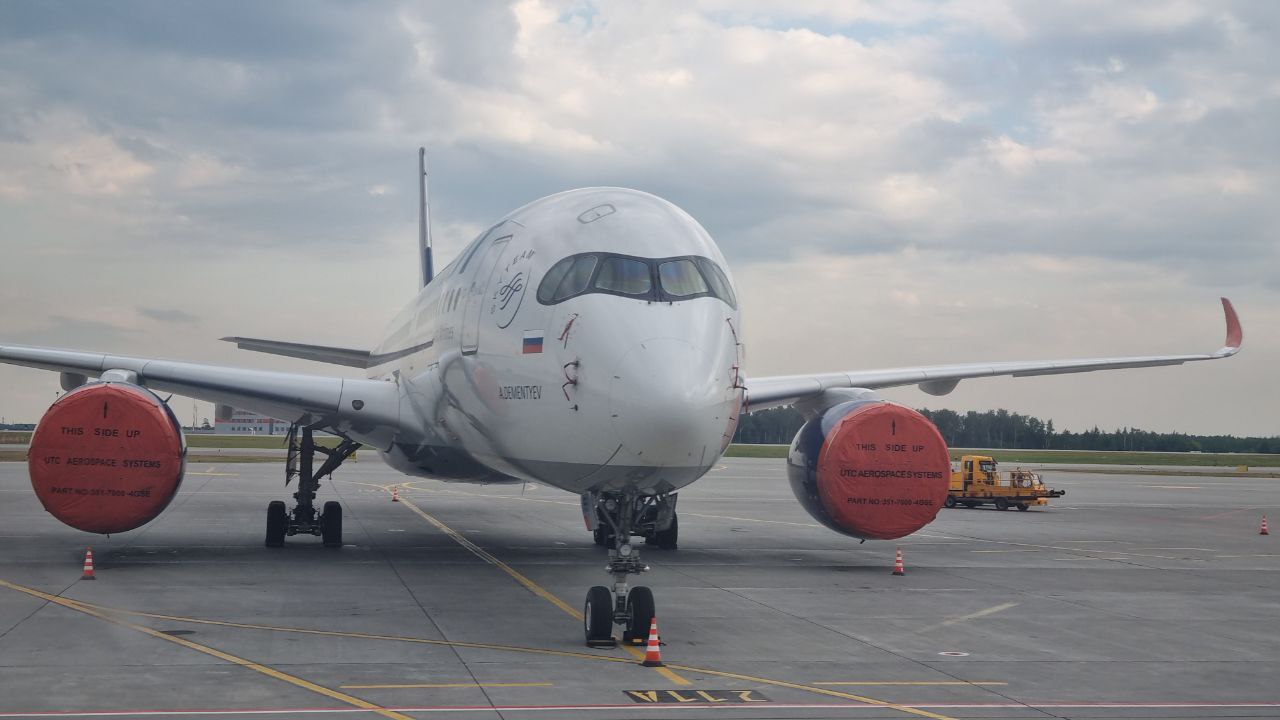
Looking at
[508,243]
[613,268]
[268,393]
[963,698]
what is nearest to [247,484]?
[268,393]

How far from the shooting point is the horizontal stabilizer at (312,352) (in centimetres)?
2558

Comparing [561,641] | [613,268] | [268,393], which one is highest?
[613,268]

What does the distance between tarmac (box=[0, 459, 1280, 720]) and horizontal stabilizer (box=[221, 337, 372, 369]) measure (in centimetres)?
384

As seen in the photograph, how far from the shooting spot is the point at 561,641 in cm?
1227

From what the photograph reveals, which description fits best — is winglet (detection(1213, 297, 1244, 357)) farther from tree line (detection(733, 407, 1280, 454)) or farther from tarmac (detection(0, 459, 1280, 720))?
tree line (detection(733, 407, 1280, 454))

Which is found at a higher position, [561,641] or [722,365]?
[722,365]

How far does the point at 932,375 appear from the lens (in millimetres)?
23359

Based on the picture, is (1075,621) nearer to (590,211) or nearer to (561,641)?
(561,641)

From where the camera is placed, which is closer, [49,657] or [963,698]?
[963,698]

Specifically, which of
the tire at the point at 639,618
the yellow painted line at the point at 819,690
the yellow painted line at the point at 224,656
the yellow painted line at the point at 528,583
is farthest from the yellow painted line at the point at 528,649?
the tire at the point at 639,618

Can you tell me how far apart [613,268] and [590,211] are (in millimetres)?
1352

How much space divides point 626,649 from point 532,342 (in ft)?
11.2

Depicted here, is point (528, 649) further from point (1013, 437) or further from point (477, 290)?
point (1013, 437)

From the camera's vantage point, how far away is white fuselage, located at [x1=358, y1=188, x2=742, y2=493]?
447 inches
